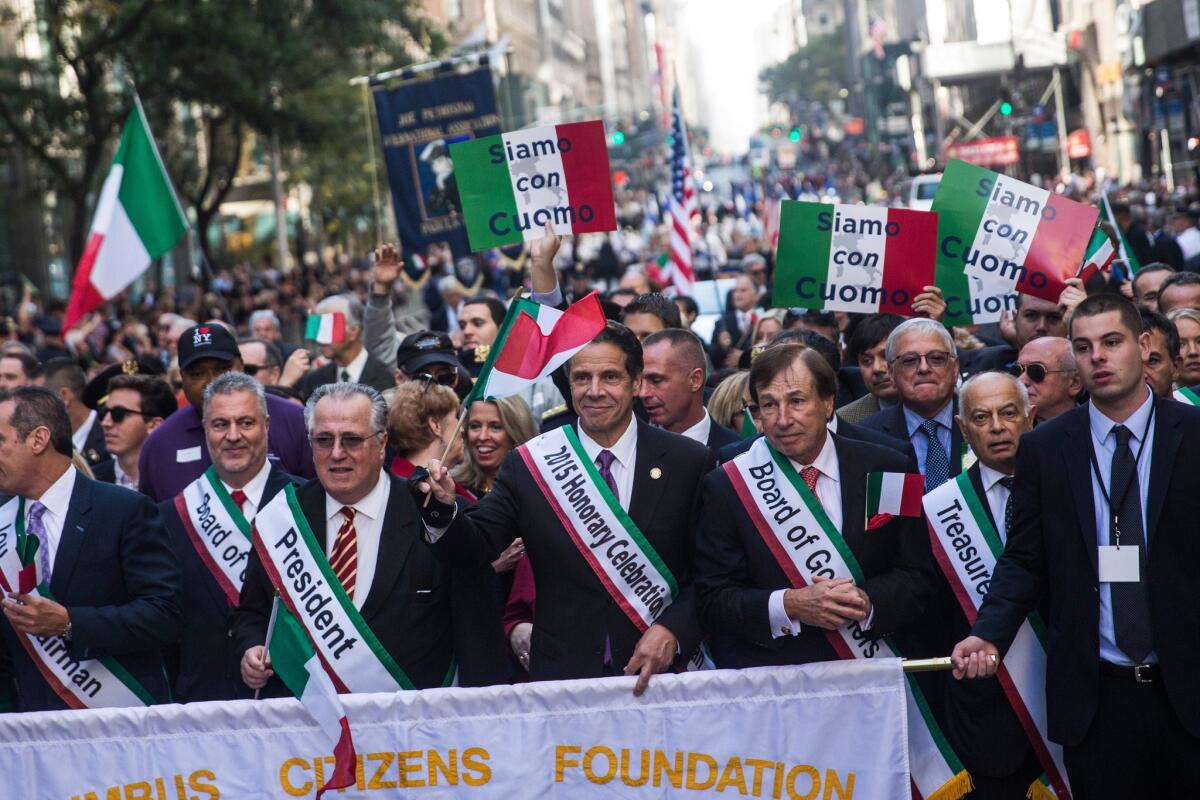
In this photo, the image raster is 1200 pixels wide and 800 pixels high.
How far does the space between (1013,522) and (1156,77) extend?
34.1 metres

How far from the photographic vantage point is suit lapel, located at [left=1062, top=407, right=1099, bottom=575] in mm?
4766

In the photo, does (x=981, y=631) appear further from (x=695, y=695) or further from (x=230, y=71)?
(x=230, y=71)

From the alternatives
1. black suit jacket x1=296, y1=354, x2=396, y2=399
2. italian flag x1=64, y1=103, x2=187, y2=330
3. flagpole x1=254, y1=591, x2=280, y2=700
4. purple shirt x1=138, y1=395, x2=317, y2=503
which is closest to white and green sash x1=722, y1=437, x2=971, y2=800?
flagpole x1=254, y1=591, x2=280, y2=700

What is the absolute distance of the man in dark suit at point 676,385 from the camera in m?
6.59

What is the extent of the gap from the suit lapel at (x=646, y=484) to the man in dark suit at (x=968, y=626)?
0.93 metres

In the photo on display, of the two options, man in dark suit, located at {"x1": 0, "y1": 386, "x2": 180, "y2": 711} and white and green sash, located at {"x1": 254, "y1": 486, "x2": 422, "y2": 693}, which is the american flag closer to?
man in dark suit, located at {"x1": 0, "y1": 386, "x2": 180, "y2": 711}

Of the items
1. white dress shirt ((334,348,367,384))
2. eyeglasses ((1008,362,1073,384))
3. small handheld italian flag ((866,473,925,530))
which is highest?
white dress shirt ((334,348,367,384))

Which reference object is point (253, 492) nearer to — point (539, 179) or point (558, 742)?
point (558, 742)

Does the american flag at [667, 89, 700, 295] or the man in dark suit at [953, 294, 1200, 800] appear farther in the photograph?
the american flag at [667, 89, 700, 295]

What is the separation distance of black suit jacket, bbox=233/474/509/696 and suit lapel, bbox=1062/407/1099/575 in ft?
6.10

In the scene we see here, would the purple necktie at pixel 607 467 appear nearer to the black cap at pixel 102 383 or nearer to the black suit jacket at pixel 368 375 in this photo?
the black cap at pixel 102 383

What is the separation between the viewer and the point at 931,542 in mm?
5414

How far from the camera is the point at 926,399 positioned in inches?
265

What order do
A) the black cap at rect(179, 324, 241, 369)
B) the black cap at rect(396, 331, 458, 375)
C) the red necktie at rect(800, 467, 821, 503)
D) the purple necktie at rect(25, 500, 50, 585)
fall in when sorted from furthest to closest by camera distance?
the black cap at rect(179, 324, 241, 369) < the black cap at rect(396, 331, 458, 375) < the purple necktie at rect(25, 500, 50, 585) < the red necktie at rect(800, 467, 821, 503)
